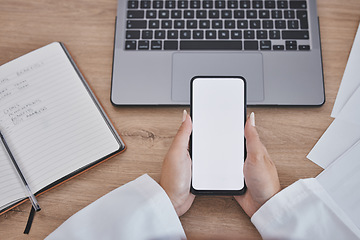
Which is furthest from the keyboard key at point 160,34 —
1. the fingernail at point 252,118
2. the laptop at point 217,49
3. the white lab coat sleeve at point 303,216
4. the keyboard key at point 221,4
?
the white lab coat sleeve at point 303,216

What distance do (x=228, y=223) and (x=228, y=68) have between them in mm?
277

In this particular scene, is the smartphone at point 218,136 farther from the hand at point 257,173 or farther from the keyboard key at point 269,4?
the keyboard key at point 269,4

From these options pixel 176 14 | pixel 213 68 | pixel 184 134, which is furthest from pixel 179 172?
pixel 176 14

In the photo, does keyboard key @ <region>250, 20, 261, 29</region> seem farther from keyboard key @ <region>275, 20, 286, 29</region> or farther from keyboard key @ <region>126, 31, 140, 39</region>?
keyboard key @ <region>126, 31, 140, 39</region>

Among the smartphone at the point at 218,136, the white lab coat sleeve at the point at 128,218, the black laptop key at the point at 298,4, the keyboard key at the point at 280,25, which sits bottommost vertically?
the white lab coat sleeve at the point at 128,218

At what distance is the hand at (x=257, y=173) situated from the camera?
496mm

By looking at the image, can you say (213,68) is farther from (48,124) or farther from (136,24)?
(48,124)

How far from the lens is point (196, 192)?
0.49 meters

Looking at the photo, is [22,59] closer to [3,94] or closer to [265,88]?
[3,94]

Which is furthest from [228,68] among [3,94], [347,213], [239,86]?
[3,94]

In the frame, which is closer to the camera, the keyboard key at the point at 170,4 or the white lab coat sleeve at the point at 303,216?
the white lab coat sleeve at the point at 303,216

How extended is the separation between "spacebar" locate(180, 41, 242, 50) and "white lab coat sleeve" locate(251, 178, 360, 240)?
27 centimetres

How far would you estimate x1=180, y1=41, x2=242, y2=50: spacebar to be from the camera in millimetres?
565

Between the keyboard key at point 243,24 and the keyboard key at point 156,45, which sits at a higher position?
the keyboard key at point 243,24
